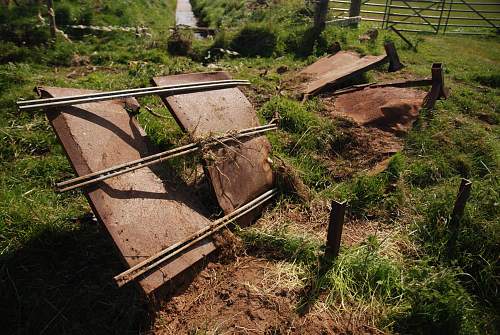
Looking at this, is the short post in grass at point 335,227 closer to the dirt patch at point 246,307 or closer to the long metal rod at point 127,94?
the dirt patch at point 246,307

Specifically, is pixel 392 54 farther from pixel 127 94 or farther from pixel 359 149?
pixel 127 94

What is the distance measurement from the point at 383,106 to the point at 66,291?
5080 mm

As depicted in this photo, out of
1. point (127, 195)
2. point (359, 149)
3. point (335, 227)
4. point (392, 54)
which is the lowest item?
point (359, 149)

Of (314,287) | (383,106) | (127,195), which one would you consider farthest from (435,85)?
(127,195)

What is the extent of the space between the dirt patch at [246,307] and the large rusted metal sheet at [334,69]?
4.32 metres

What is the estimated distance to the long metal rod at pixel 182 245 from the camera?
3.01 meters

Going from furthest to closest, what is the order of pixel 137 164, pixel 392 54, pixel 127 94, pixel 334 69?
pixel 334 69, pixel 392 54, pixel 127 94, pixel 137 164


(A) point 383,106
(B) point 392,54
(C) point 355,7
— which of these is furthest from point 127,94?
(C) point 355,7

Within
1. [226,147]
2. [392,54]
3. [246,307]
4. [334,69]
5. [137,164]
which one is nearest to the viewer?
[246,307]

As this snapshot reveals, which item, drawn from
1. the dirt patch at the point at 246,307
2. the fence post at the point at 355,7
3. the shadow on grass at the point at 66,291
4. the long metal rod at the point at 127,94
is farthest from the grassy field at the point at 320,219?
the fence post at the point at 355,7

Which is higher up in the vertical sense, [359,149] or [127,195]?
[127,195]

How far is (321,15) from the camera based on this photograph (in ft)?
34.3

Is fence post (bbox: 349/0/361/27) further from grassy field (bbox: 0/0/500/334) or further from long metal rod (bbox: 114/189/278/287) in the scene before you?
long metal rod (bbox: 114/189/278/287)

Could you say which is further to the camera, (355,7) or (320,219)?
(355,7)
